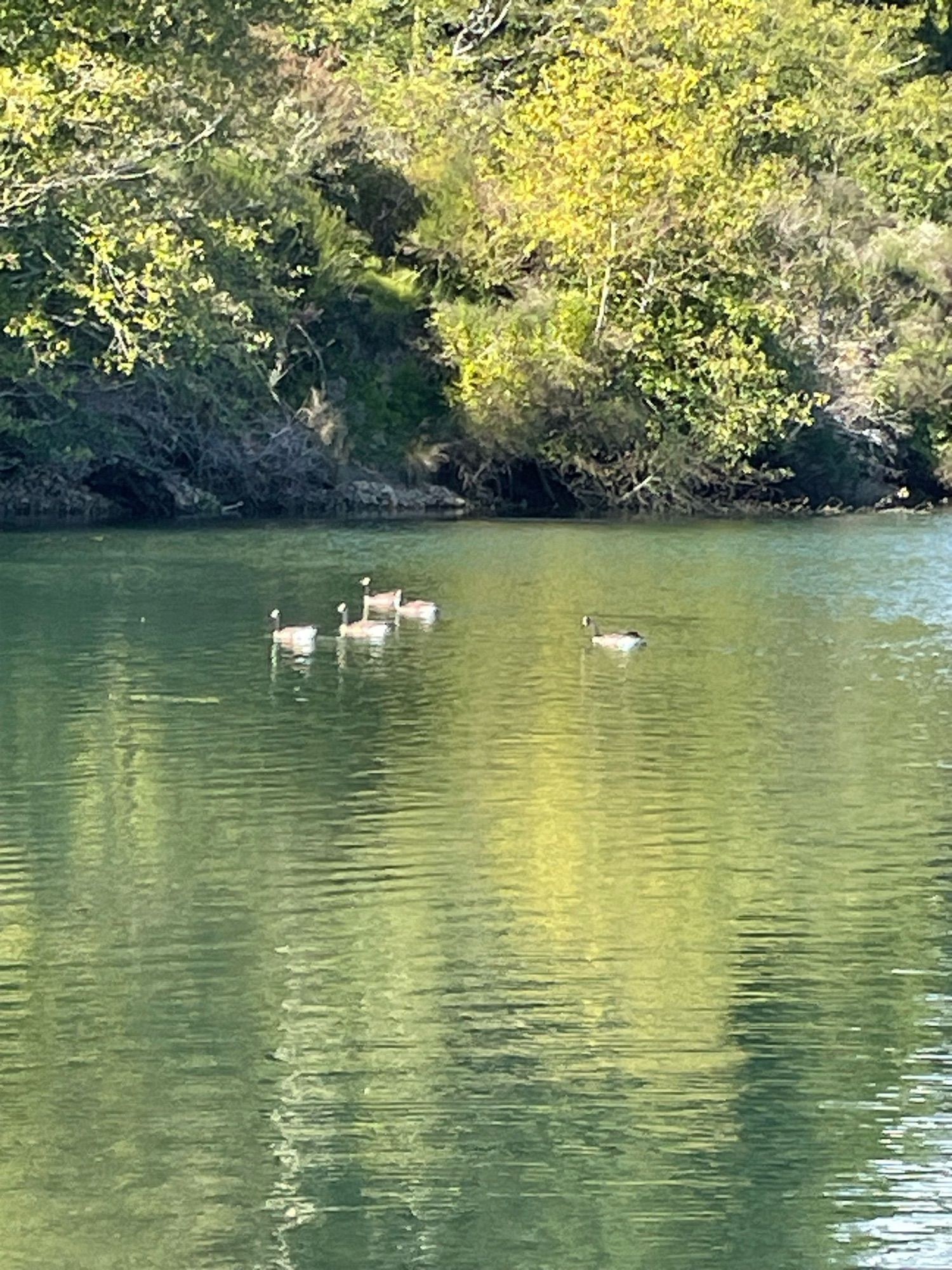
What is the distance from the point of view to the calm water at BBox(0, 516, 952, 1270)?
9969mm

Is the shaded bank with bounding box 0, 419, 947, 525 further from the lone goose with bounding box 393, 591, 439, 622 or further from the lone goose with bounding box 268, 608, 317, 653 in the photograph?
the lone goose with bounding box 268, 608, 317, 653

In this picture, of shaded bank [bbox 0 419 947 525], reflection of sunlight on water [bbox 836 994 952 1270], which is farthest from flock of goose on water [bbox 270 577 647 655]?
reflection of sunlight on water [bbox 836 994 952 1270]

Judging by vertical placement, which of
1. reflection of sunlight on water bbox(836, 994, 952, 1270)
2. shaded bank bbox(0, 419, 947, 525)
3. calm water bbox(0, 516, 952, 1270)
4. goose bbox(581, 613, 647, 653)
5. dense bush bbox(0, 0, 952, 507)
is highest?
dense bush bbox(0, 0, 952, 507)

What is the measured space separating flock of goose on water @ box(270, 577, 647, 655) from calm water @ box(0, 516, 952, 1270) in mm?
310

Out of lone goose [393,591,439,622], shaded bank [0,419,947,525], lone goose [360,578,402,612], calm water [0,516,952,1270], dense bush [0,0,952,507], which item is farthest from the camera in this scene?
shaded bank [0,419,947,525]

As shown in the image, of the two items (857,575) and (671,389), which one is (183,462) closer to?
(671,389)

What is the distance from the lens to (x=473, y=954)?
13.6 m

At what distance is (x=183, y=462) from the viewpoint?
45188mm

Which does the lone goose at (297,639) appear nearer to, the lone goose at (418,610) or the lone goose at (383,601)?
the lone goose at (383,601)

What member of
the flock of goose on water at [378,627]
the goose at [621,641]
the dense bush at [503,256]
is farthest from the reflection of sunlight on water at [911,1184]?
the dense bush at [503,256]

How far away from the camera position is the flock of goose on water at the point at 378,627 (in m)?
25.8

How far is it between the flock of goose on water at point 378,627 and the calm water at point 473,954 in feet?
1.02

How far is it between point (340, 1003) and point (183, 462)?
1307 inches

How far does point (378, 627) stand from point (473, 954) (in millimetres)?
13354
